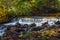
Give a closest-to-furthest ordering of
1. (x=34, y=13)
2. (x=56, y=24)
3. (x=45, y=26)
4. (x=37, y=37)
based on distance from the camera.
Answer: (x=37, y=37) < (x=45, y=26) < (x=56, y=24) < (x=34, y=13)

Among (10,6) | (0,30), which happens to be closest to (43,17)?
(10,6)

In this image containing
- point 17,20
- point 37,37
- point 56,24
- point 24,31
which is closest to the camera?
point 37,37

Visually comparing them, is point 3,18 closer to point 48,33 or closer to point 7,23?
point 7,23

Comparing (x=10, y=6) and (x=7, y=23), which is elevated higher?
(x=10, y=6)

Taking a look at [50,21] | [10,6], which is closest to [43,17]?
[50,21]

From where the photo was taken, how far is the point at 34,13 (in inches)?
452

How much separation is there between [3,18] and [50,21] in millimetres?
2232

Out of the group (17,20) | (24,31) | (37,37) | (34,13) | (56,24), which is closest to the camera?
(37,37)

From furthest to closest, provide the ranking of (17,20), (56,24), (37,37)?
(17,20), (56,24), (37,37)

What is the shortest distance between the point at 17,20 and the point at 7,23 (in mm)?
596

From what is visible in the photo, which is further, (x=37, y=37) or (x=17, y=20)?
(x=17, y=20)

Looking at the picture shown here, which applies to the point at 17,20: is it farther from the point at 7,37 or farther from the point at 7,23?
the point at 7,37

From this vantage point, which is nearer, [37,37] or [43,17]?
[37,37]

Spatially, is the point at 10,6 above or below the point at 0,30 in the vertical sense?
above
